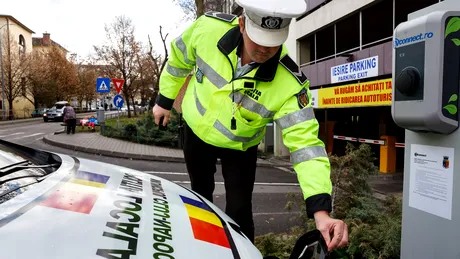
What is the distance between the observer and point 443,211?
89.1 inches

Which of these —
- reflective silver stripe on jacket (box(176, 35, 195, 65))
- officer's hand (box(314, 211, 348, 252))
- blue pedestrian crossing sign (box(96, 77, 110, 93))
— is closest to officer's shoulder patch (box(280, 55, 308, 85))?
reflective silver stripe on jacket (box(176, 35, 195, 65))

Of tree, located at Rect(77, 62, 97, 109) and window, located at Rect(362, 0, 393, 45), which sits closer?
window, located at Rect(362, 0, 393, 45)

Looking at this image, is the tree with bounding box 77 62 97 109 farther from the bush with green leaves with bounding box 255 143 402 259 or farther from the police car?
the police car

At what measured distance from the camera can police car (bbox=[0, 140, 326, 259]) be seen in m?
1.09

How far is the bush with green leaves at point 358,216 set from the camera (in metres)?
2.83

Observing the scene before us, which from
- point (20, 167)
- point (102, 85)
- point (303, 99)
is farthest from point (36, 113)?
point (303, 99)

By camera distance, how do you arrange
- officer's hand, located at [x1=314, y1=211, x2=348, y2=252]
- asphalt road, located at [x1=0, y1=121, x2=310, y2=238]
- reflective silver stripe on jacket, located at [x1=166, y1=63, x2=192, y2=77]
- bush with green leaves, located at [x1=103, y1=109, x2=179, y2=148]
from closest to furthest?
officer's hand, located at [x1=314, y1=211, x2=348, y2=252] < reflective silver stripe on jacket, located at [x1=166, y1=63, x2=192, y2=77] < asphalt road, located at [x1=0, y1=121, x2=310, y2=238] < bush with green leaves, located at [x1=103, y1=109, x2=179, y2=148]

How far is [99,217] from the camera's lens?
4.26 ft

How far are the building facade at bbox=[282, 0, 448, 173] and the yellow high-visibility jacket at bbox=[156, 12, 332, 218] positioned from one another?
27.8 ft

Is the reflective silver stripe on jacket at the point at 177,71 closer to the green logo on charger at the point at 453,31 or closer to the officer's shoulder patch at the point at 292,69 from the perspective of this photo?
the officer's shoulder patch at the point at 292,69

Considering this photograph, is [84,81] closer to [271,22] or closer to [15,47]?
[15,47]

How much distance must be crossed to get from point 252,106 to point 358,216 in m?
1.87

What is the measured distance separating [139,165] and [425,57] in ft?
31.2

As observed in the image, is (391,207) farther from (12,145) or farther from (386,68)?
(386,68)
